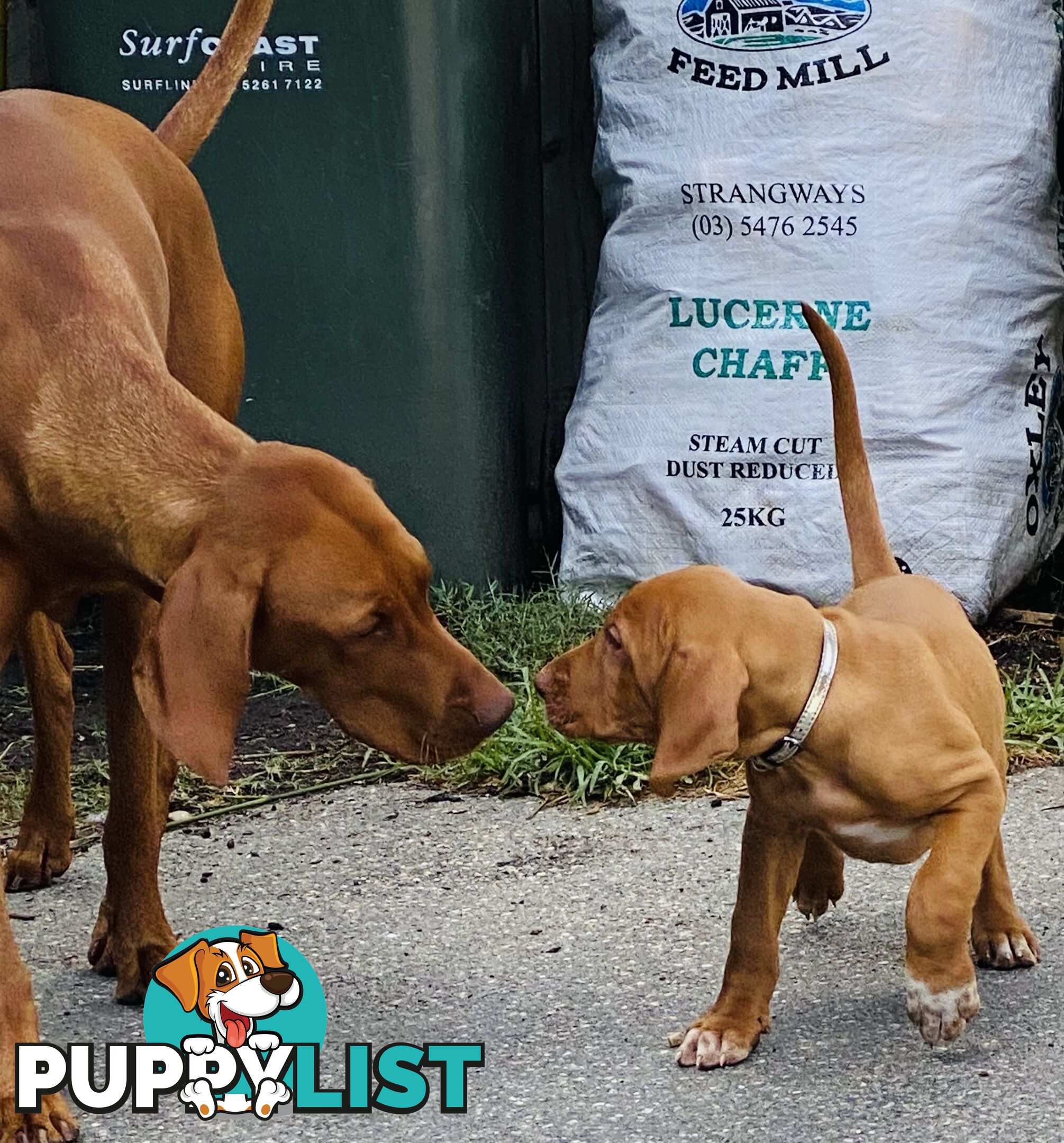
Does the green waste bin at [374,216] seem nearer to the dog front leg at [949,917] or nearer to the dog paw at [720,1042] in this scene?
the dog paw at [720,1042]

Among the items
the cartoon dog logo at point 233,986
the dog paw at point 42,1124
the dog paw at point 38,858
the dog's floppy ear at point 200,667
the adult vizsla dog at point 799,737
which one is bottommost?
the dog paw at point 38,858

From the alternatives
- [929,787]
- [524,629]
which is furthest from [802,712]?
[524,629]

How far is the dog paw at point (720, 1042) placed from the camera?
8.73 feet

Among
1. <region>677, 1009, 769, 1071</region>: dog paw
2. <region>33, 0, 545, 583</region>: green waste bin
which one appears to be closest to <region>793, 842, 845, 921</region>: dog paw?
<region>677, 1009, 769, 1071</region>: dog paw

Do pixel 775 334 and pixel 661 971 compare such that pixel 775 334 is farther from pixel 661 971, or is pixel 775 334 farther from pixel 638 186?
pixel 661 971

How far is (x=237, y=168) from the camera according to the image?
505 cm

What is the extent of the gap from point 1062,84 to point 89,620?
3.04 meters

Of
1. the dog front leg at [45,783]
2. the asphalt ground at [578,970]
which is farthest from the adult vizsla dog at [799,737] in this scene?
the dog front leg at [45,783]

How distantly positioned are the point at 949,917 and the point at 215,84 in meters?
2.08

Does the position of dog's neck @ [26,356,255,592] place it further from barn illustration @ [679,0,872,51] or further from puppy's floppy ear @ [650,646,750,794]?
barn illustration @ [679,0,872,51]

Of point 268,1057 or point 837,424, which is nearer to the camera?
point 268,1057

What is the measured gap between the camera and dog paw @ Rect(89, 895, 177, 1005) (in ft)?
9.78

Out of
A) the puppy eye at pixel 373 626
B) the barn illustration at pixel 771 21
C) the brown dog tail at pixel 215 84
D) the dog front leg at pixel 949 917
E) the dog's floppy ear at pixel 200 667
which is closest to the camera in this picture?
the dog's floppy ear at pixel 200 667

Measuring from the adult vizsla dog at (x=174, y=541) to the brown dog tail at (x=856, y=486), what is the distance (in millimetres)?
874
